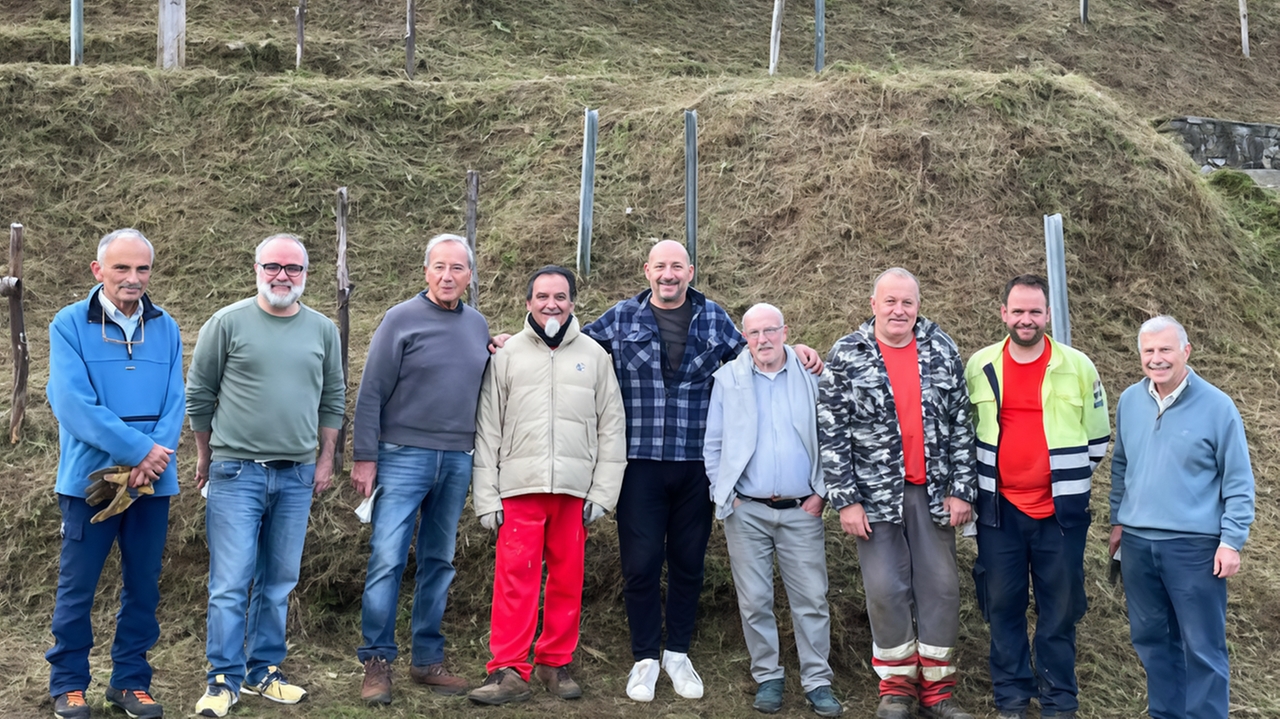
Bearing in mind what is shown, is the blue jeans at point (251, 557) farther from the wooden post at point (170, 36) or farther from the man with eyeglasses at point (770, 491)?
the wooden post at point (170, 36)

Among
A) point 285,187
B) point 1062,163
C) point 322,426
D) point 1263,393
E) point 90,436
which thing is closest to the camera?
point 90,436

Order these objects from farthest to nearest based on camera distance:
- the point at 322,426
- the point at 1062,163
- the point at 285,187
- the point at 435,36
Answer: the point at 435,36 < the point at 285,187 < the point at 1062,163 < the point at 322,426

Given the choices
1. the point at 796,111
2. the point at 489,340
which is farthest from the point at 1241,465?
the point at 796,111

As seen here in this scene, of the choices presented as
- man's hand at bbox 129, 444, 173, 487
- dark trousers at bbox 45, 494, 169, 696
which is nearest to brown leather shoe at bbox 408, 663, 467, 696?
dark trousers at bbox 45, 494, 169, 696

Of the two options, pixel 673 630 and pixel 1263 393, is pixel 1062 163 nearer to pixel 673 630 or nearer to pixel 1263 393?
pixel 1263 393

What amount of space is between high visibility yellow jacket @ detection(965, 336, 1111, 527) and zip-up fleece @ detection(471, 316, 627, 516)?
1521mm

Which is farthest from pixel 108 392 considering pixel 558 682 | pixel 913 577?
pixel 913 577

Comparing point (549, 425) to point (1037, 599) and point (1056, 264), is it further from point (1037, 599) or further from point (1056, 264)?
point (1056, 264)

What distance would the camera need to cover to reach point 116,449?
4090 millimetres

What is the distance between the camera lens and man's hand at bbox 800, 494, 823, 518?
4695 millimetres

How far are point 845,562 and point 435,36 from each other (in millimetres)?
8671

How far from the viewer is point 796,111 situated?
351 inches

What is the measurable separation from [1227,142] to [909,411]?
10.1 m

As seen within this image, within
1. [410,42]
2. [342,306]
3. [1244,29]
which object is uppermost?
[1244,29]
